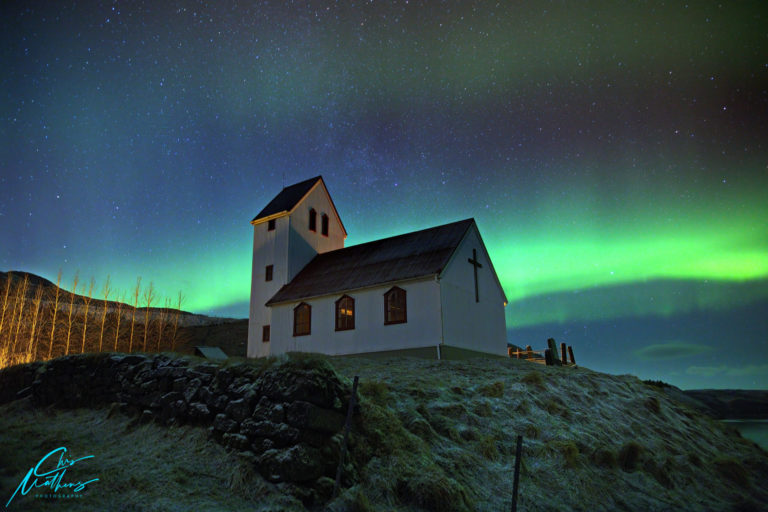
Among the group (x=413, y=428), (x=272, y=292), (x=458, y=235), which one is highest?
(x=458, y=235)

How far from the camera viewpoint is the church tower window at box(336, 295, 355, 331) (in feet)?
92.6

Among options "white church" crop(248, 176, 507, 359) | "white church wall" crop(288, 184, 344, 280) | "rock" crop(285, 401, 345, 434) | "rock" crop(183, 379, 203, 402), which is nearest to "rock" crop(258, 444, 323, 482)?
"rock" crop(285, 401, 345, 434)

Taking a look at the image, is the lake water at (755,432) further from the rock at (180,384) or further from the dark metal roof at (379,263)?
the rock at (180,384)

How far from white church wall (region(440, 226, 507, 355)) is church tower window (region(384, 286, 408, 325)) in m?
2.24

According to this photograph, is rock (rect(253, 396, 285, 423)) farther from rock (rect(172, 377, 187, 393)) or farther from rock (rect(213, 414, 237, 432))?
rock (rect(172, 377, 187, 393))

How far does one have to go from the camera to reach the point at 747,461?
1919 cm

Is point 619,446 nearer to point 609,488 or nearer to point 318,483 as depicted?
point 609,488

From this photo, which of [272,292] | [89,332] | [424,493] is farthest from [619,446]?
[89,332]

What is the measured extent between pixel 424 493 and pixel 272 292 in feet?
84.4

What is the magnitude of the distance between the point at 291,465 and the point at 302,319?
69.4 feet

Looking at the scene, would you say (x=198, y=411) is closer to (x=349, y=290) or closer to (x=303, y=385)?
(x=303, y=385)

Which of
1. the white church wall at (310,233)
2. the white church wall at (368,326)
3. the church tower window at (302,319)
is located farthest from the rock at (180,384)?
the white church wall at (310,233)

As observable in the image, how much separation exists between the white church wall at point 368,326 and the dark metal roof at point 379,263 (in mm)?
576

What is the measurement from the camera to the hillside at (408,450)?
9.92 metres
